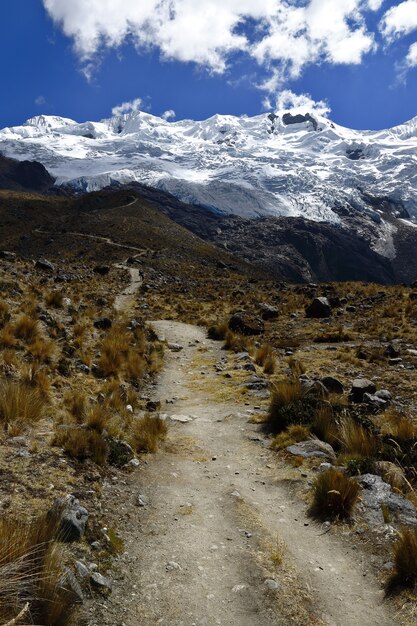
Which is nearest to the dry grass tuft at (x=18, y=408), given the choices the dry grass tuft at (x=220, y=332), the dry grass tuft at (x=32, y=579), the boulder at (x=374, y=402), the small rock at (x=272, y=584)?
the dry grass tuft at (x=32, y=579)

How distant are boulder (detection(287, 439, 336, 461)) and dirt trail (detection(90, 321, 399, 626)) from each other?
0.52 m

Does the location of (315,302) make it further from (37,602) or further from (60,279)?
(37,602)

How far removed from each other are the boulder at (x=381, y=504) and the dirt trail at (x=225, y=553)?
2.54ft

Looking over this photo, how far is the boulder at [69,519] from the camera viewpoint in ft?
17.4

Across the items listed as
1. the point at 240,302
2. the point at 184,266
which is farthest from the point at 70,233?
the point at 240,302

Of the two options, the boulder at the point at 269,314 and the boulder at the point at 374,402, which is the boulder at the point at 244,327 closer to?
the boulder at the point at 269,314

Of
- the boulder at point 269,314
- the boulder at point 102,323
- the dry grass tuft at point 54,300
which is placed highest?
the boulder at point 269,314

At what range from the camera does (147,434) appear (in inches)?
360

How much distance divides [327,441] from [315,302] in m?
19.2

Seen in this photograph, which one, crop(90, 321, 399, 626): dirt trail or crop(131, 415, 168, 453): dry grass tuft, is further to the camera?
crop(131, 415, 168, 453): dry grass tuft

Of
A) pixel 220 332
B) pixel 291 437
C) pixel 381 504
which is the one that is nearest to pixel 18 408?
pixel 291 437

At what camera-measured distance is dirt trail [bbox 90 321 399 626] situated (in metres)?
4.86

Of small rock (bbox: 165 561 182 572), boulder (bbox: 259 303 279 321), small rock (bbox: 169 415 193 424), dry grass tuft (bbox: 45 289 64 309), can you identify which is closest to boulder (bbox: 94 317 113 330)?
dry grass tuft (bbox: 45 289 64 309)

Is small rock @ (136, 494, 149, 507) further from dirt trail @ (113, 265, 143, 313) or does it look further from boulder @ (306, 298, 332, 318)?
dirt trail @ (113, 265, 143, 313)
